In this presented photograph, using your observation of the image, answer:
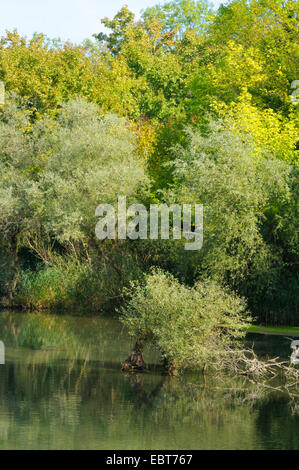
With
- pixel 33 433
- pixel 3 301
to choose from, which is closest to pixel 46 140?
pixel 3 301

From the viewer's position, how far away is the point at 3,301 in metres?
34.1

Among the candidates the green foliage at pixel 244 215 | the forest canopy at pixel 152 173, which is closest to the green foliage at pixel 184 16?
the forest canopy at pixel 152 173

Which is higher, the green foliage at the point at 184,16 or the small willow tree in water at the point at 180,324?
the green foliage at the point at 184,16

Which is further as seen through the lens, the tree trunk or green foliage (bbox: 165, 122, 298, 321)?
green foliage (bbox: 165, 122, 298, 321)

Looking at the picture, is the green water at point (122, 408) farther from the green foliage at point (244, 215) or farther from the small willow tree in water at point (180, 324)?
the green foliage at point (244, 215)

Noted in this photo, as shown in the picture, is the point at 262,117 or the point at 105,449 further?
the point at 262,117

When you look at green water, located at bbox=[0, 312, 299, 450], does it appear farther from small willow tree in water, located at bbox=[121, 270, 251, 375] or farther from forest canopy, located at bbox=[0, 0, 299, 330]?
forest canopy, located at bbox=[0, 0, 299, 330]

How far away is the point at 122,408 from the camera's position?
14.9 m

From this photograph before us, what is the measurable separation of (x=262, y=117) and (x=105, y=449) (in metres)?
24.7

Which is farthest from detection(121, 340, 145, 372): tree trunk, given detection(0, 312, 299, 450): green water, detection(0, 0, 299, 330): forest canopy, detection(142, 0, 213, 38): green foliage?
detection(142, 0, 213, 38): green foliage

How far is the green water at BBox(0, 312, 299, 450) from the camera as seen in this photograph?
1249cm

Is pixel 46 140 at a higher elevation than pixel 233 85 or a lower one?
lower

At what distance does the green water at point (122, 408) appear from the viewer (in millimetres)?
12492
